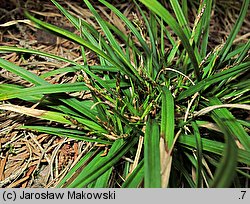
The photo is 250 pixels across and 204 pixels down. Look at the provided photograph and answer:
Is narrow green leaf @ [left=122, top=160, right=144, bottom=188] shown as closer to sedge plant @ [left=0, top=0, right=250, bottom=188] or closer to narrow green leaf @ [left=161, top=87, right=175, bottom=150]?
sedge plant @ [left=0, top=0, right=250, bottom=188]

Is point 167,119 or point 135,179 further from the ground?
point 167,119

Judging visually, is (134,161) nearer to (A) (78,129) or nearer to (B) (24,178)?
(A) (78,129)

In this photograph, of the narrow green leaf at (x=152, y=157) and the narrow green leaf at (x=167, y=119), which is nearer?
the narrow green leaf at (x=152, y=157)

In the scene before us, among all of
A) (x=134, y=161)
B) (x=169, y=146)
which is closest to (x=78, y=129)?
(x=134, y=161)

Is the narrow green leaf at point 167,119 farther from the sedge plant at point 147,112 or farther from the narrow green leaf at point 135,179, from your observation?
the narrow green leaf at point 135,179

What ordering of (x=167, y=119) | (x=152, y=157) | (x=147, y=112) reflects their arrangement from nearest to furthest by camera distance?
(x=152, y=157)
(x=167, y=119)
(x=147, y=112)

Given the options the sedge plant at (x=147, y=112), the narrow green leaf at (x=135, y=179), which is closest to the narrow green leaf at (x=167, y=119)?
the sedge plant at (x=147, y=112)

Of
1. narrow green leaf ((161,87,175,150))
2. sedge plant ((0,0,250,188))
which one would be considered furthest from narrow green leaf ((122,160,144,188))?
narrow green leaf ((161,87,175,150))

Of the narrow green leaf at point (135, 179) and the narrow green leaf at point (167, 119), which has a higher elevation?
the narrow green leaf at point (167, 119)

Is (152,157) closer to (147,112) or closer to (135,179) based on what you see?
(135,179)

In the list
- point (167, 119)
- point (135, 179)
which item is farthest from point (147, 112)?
point (135, 179)
